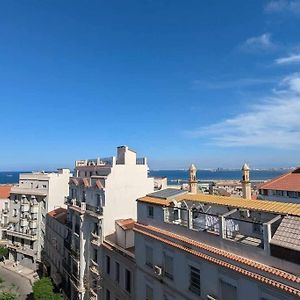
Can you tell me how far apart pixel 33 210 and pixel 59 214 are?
11615 millimetres

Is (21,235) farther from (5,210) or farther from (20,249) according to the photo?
(5,210)

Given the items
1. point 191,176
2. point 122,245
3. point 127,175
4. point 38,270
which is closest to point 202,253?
point 191,176

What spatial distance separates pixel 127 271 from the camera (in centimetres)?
2797

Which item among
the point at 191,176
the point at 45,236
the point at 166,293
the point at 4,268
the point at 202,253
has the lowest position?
the point at 4,268

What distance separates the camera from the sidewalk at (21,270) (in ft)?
194

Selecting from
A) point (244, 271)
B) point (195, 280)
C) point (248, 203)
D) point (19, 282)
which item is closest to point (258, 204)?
point (248, 203)

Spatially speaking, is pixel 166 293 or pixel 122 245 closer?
pixel 166 293

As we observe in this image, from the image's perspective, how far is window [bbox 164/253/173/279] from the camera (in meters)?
20.2

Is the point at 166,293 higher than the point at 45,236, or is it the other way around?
the point at 166,293

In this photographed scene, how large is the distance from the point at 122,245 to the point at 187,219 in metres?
13.9

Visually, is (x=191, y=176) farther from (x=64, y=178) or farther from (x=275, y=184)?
(x=64, y=178)

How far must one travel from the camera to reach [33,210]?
63.7 metres

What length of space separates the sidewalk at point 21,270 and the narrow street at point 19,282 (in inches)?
29.5

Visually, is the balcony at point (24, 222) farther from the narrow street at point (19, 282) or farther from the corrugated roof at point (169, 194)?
the corrugated roof at point (169, 194)
